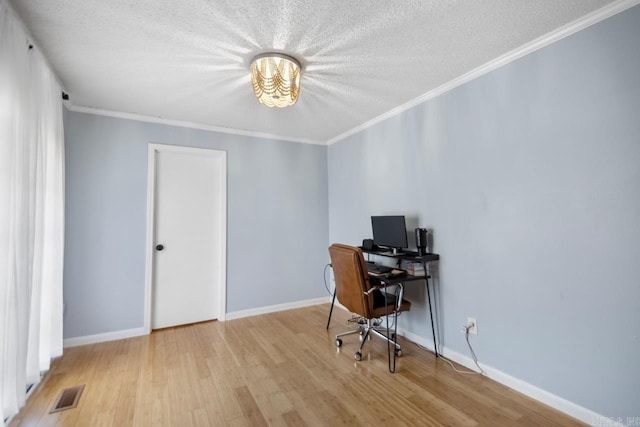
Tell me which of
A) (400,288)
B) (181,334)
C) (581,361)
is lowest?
(181,334)

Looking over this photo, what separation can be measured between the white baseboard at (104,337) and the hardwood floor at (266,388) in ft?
0.28

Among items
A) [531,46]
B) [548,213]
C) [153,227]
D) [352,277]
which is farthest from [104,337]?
[531,46]

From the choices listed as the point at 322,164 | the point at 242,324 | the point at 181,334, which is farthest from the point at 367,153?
the point at 181,334

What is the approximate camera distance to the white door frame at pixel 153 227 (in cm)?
326

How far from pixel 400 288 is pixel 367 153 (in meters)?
1.92

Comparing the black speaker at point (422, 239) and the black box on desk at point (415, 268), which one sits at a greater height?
the black speaker at point (422, 239)

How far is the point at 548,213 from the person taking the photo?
194 centimetres

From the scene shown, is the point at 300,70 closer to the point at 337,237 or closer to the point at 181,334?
the point at 337,237

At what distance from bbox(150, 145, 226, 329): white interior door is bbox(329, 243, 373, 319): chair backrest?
1762 mm

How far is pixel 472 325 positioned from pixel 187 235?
3.38 metres

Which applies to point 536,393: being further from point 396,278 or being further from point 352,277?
point 352,277

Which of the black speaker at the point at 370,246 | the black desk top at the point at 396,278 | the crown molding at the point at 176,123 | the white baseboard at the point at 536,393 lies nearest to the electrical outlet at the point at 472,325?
the white baseboard at the point at 536,393

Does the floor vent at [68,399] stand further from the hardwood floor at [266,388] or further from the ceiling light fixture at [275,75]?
the ceiling light fixture at [275,75]

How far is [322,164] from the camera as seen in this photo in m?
4.55
